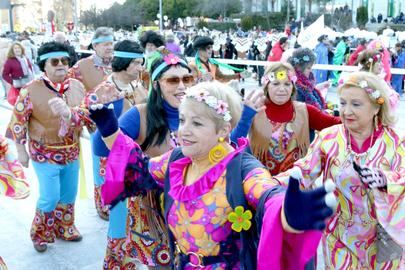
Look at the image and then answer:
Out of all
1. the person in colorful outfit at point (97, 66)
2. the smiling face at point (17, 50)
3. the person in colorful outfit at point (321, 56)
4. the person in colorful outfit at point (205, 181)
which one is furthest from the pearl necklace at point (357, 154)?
the person in colorful outfit at point (321, 56)

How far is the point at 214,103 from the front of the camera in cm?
222

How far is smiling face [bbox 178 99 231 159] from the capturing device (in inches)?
87.4

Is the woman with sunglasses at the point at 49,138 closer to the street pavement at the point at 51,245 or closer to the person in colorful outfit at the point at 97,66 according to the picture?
the street pavement at the point at 51,245

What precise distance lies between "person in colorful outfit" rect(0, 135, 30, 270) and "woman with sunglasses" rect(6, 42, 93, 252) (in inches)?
54.3

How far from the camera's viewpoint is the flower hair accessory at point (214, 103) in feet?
7.28

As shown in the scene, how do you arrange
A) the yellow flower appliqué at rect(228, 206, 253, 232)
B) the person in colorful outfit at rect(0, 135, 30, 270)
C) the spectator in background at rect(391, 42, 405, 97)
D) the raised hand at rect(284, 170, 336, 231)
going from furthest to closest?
1. the spectator in background at rect(391, 42, 405, 97)
2. the person in colorful outfit at rect(0, 135, 30, 270)
3. the yellow flower appliqué at rect(228, 206, 253, 232)
4. the raised hand at rect(284, 170, 336, 231)

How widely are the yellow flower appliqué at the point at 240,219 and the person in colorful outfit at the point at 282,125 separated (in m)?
1.84

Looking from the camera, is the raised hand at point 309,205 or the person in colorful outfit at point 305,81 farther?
the person in colorful outfit at point 305,81

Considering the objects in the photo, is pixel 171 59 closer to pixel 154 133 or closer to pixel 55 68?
pixel 154 133

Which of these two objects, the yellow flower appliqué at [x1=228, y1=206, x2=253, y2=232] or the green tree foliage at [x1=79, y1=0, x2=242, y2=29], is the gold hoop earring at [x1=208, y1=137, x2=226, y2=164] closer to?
the yellow flower appliqué at [x1=228, y1=206, x2=253, y2=232]

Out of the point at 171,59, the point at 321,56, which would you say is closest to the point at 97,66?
the point at 171,59

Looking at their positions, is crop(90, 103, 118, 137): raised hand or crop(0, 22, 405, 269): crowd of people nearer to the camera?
crop(0, 22, 405, 269): crowd of people

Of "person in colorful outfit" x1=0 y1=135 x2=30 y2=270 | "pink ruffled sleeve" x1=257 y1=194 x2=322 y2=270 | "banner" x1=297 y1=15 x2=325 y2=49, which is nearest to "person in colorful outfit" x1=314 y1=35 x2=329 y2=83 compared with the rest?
"banner" x1=297 y1=15 x2=325 y2=49

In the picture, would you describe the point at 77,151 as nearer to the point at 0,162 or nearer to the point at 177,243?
the point at 0,162
